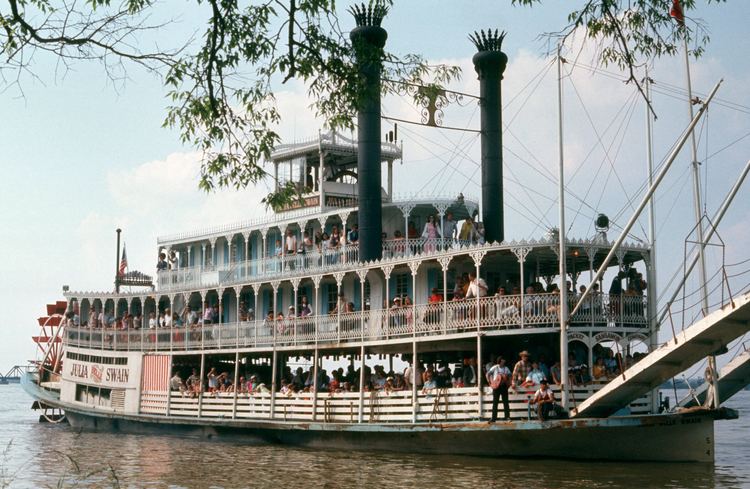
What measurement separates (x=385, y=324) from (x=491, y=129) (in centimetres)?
821

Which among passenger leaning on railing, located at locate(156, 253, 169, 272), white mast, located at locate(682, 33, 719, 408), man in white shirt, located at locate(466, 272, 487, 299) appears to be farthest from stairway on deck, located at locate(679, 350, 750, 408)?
passenger leaning on railing, located at locate(156, 253, 169, 272)

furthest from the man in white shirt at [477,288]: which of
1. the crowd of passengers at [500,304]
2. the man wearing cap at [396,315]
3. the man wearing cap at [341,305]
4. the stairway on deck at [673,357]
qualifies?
the man wearing cap at [341,305]

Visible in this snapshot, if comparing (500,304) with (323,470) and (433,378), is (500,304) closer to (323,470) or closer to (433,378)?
(433,378)

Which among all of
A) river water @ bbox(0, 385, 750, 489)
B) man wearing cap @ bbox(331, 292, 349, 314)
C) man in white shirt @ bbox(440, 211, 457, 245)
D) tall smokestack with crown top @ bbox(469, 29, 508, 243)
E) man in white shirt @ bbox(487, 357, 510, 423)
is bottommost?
river water @ bbox(0, 385, 750, 489)

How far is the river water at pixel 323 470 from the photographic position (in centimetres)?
1695

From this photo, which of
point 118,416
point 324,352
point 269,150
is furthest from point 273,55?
point 118,416

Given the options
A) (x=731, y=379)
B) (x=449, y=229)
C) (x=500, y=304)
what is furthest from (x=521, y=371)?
(x=449, y=229)

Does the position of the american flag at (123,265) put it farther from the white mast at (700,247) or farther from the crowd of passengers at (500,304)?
the white mast at (700,247)

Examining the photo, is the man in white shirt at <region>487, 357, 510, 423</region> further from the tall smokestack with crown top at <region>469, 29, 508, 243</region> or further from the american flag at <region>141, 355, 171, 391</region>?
the american flag at <region>141, 355, 171, 391</region>

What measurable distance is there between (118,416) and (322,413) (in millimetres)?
9354

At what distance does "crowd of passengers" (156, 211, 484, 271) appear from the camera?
25.4 meters

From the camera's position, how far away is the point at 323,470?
63.2 feet

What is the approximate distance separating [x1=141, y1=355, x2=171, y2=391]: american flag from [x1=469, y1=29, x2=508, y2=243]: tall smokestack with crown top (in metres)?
10.5

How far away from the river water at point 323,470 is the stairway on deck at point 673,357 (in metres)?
0.90
